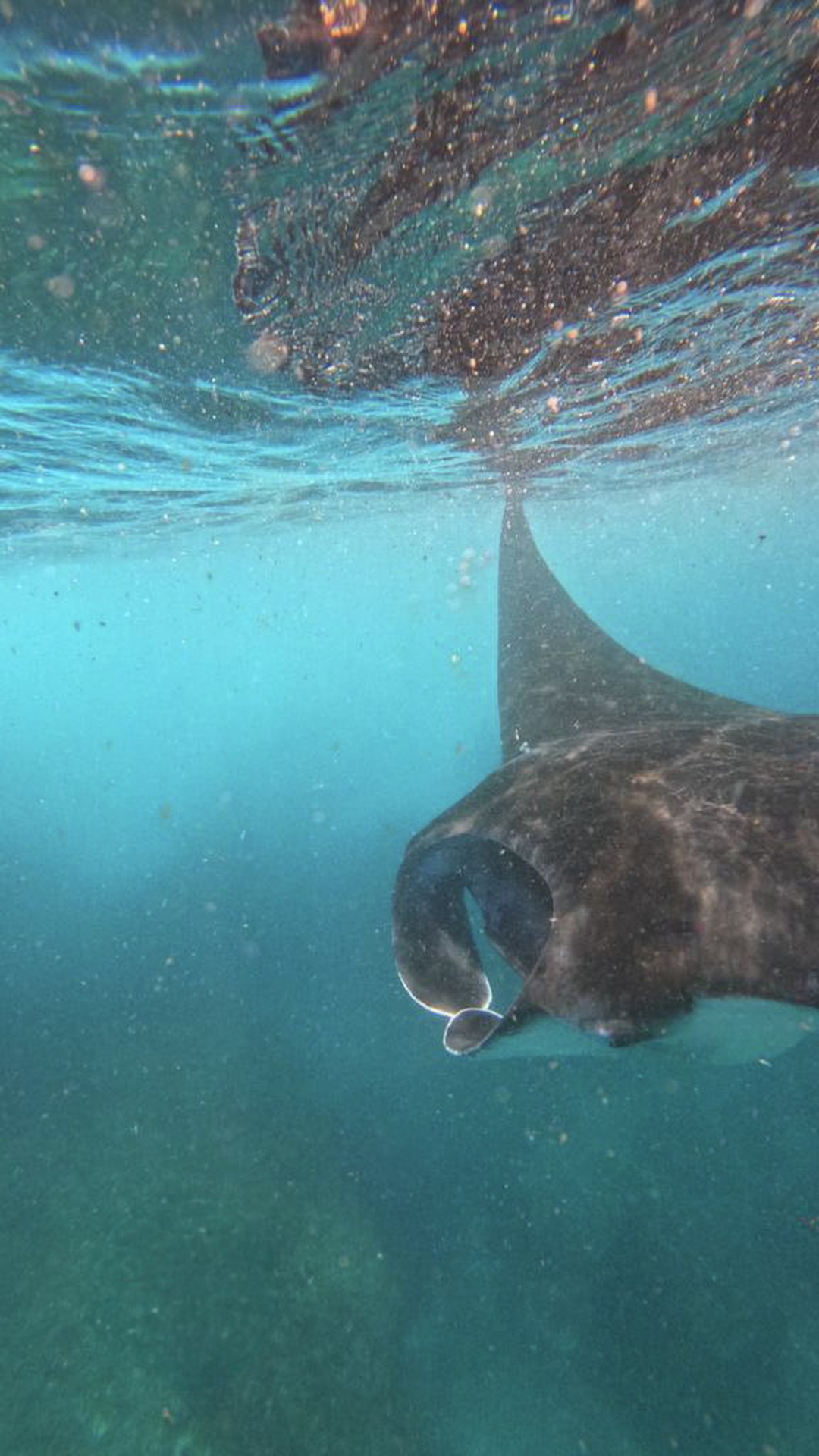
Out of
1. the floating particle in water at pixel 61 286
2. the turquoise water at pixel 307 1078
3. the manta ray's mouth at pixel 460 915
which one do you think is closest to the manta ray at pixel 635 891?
the manta ray's mouth at pixel 460 915

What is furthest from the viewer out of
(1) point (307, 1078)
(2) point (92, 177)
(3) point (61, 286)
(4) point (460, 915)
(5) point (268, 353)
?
(1) point (307, 1078)

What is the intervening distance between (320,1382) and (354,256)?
12580 mm

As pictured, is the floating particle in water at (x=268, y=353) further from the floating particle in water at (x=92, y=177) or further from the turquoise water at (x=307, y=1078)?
the floating particle in water at (x=92, y=177)

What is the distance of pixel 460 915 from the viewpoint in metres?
4.80

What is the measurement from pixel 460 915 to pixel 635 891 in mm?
1752

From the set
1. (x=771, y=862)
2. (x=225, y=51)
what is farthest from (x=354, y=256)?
(x=771, y=862)

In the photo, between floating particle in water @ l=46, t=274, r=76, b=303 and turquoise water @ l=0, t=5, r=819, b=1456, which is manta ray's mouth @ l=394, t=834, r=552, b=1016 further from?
floating particle in water @ l=46, t=274, r=76, b=303

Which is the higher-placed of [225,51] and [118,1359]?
[225,51]

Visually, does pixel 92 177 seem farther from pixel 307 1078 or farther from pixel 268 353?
pixel 307 1078

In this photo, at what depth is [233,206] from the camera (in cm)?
617

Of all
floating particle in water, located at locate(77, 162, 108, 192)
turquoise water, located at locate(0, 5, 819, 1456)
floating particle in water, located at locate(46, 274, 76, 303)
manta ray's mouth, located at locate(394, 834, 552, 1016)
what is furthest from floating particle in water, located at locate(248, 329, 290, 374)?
A: manta ray's mouth, located at locate(394, 834, 552, 1016)

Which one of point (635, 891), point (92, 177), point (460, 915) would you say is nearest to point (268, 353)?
point (92, 177)

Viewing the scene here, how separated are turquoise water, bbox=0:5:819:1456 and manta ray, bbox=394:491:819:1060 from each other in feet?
16.7

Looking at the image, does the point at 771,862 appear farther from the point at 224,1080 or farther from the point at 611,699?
the point at 224,1080
